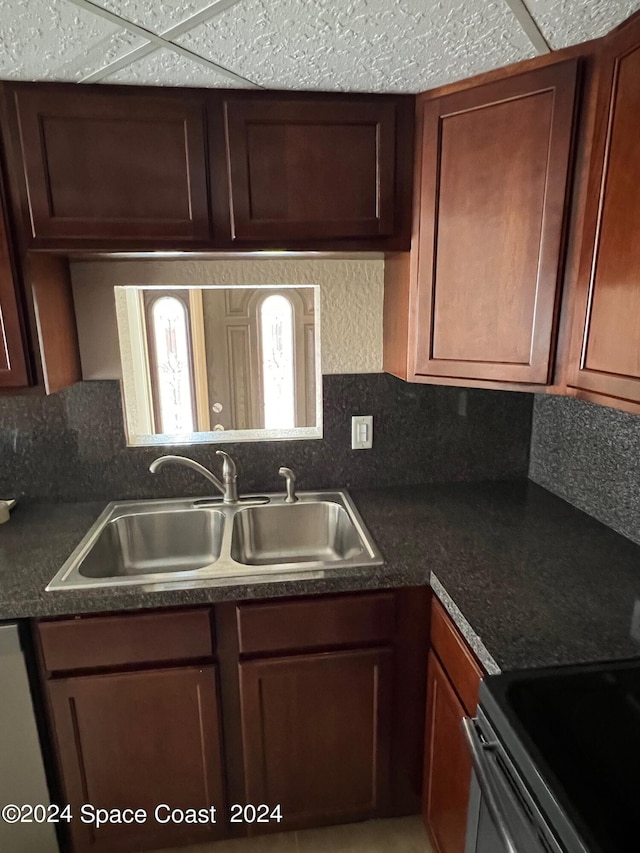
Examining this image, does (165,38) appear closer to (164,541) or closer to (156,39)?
(156,39)

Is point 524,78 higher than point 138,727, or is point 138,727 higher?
point 524,78

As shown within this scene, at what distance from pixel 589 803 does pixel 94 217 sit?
1.61 metres

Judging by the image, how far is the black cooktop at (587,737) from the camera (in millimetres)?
718

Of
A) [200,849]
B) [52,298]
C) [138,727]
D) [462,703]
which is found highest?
[52,298]

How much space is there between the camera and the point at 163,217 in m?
1.36

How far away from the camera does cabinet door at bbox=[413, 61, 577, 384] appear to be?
1204 millimetres

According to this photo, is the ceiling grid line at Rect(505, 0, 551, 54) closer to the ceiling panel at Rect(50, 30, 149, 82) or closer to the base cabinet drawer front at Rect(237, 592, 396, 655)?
the ceiling panel at Rect(50, 30, 149, 82)

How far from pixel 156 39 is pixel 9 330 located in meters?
0.81

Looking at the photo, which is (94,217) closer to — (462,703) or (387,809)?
(462,703)

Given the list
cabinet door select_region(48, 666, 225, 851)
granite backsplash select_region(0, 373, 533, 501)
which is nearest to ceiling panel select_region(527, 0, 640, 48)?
→ granite backsplash select_region(0, 373, 533, 501)

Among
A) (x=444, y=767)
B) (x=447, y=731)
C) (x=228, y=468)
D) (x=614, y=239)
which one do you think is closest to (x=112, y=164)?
(x=228, y=468)

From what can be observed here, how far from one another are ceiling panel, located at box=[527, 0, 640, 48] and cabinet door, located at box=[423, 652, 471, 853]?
1.49 meters

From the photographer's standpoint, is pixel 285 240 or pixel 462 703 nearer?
pixel 462 703

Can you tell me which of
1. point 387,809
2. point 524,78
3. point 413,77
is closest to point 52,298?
point 413,77
